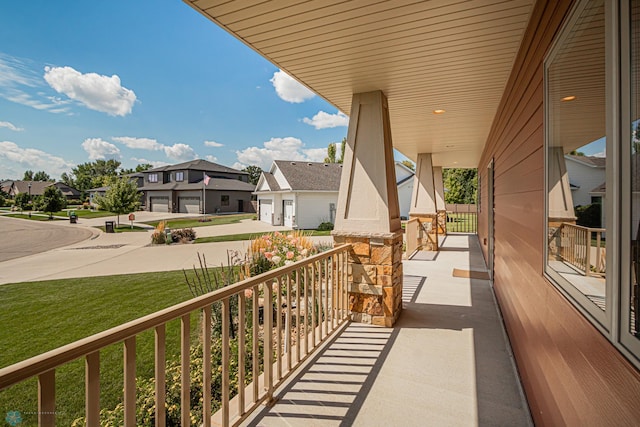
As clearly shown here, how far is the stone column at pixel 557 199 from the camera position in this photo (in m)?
1.48

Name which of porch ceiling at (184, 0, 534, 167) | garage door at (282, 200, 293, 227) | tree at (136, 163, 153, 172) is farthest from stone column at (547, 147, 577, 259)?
tree at (136, 163, 153, 172)

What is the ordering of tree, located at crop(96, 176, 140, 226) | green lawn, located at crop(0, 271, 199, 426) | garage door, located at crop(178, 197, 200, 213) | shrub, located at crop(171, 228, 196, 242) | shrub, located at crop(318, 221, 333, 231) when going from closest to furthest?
green lawn, located at crop(0, 271, 199, 426), shrub, located at crop(171, 228, 196, 242), shrub, located at crop(318, 221, 333, 231), tree, located at crop(96, 176, 140, 226), garage door, located at crop(178, 197, 200, 213)

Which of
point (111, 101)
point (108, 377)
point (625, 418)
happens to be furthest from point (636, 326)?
point (111, 101)

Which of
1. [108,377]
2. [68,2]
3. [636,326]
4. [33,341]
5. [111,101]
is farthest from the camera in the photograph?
[111,101]

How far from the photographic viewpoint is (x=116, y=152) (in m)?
71.7

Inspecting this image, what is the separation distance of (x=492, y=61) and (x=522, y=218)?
158 cm

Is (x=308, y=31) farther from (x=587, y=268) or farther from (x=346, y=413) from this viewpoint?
(x=346, y=413)

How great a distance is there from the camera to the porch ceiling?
88.4 inches

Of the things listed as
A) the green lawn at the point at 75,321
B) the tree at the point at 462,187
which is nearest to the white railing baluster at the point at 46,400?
the green lawn at the point at 75,321

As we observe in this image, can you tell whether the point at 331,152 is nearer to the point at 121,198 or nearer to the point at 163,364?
the point at 121,198

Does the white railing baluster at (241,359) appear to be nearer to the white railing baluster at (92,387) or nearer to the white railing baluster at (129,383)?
the white railing baluster at (129,383)

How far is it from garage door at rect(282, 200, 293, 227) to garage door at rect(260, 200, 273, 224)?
5.56 ft

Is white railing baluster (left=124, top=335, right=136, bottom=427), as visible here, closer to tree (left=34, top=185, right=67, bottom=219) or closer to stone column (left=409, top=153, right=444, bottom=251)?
stone column (left=409, top=153, right=444, bottom=251)

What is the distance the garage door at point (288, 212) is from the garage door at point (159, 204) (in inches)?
721
